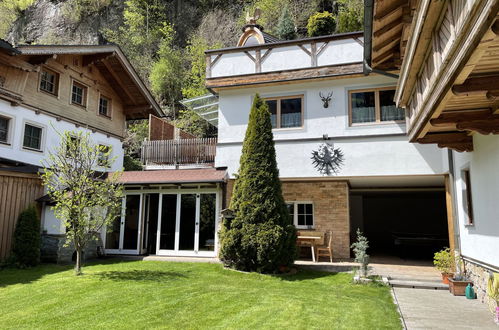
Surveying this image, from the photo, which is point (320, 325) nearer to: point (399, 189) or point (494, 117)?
point (494, 117)

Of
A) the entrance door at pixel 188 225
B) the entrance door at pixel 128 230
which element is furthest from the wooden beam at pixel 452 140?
the entrance door at pixel 128 230

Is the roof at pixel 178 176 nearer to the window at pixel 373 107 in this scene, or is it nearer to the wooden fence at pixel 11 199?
the wooden fence at pixel 11 199

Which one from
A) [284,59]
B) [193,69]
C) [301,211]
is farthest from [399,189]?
[193,69]

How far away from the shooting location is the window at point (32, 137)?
12.6 metres

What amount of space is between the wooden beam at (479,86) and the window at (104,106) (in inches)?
604

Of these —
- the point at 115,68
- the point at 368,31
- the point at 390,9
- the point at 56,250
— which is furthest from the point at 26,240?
the point at 390,9

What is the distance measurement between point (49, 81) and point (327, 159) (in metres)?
11.1

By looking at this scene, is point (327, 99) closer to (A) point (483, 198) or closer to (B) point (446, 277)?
(A) point (483, 198)

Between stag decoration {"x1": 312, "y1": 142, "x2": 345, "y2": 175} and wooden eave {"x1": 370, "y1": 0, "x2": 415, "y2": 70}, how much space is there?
294 centimetres

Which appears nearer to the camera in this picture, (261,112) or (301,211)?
(261,112)

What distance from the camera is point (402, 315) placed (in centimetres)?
593

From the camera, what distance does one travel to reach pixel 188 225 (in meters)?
12.4

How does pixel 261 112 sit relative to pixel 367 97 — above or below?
below

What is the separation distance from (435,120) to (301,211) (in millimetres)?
7034
